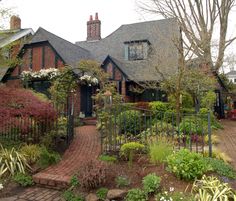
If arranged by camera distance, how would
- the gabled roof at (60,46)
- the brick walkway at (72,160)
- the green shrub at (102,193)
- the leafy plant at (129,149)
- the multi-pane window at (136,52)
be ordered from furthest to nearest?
1. the multi-pane window at (136,52)
2. the gabled roof at (60,46)
3. the leafy plant at (129,149)
4. the brick walkway at (72,160)
5. the green shrub at (102,193)

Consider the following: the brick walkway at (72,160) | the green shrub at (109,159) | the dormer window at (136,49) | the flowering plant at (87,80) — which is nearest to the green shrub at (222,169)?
the green shrub at (109,159)

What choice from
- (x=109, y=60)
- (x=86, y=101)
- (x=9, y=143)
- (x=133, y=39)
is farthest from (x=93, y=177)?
(x=133, y=39)

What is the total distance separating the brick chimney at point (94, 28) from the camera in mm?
21641

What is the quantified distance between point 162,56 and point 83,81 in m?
5.68

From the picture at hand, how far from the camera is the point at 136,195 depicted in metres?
4.23

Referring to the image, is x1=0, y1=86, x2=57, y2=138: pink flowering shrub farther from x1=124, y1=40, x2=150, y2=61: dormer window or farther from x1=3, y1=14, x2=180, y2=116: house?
x1=124, y1=40, x2=150, y2=61: dormer window

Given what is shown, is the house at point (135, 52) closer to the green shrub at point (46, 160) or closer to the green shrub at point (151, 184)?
the green shrub at point (46, 160)

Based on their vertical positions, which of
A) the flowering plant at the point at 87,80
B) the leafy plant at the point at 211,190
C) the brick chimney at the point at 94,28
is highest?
the brick chimney at the point at 94,28

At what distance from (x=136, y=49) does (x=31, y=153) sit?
12.5 meters

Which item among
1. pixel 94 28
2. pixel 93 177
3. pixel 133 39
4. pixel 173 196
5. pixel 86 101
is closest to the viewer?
pixel 173 196

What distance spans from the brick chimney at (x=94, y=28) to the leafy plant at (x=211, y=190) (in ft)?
62.6

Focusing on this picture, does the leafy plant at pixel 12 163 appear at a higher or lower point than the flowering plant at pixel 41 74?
lower

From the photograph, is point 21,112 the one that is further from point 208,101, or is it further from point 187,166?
point 208,101

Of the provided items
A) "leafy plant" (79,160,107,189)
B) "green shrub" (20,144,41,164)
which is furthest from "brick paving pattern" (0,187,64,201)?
"green shrub" (20,144,41,164)
